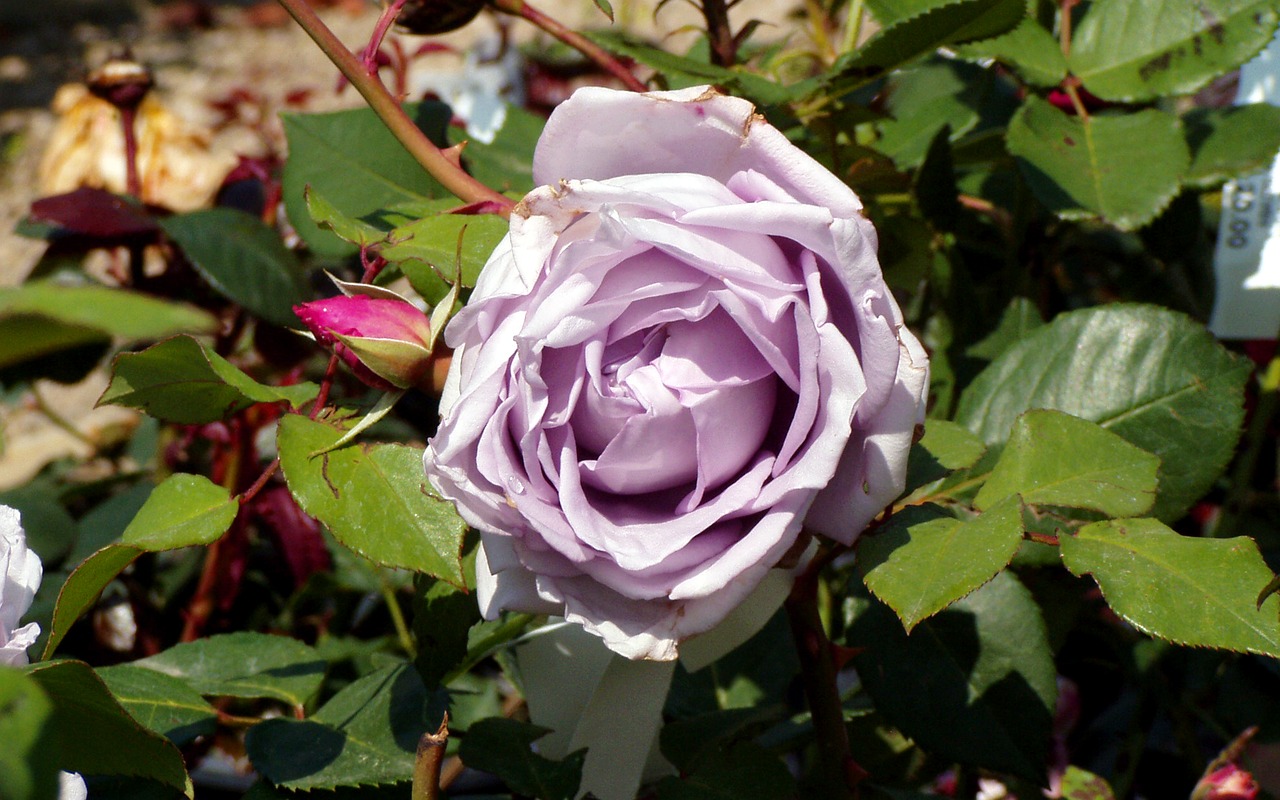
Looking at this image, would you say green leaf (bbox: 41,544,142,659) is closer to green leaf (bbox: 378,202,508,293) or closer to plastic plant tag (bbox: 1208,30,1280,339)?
green leaf (bbox: 378,202,508,293)

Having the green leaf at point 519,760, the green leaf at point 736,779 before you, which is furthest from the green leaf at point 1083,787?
the green leaf at point 519,760

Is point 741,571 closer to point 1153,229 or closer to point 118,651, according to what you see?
point 1153,229

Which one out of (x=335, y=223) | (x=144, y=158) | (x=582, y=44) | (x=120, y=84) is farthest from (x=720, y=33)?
Result: (x=144, y=158)

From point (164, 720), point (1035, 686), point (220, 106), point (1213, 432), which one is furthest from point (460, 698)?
point (220, 106)

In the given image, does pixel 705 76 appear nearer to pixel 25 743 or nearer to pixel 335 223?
pixel 335 223

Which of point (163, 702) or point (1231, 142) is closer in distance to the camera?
point (163, 702)

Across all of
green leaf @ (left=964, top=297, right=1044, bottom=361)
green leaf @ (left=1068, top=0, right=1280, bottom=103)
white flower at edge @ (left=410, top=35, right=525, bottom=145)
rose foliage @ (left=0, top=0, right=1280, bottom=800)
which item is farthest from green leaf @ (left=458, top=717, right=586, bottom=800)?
white flower at edge @ (left=410, top=35, right=525, bottom=145)
